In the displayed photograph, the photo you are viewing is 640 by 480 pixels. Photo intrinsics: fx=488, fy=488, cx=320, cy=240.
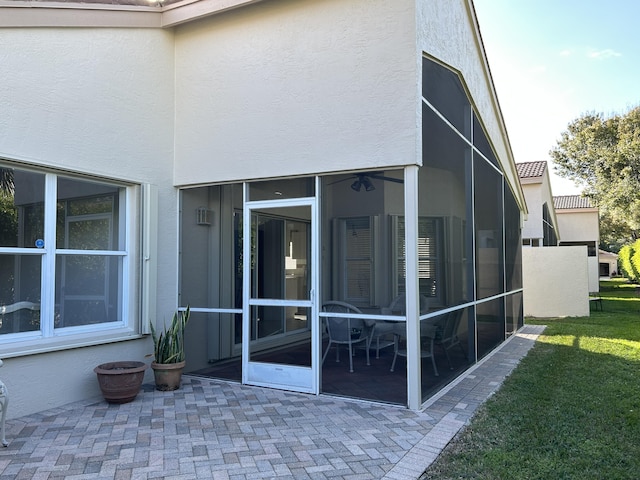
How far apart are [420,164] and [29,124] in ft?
13.0

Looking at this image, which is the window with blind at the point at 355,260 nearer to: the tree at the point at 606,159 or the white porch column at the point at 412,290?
the white porch column at the point at 412,290

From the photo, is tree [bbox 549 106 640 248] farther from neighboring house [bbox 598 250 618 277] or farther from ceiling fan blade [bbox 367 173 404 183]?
neighboring house [bbox 598 250 618 277]

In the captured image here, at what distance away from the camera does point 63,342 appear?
516 cm

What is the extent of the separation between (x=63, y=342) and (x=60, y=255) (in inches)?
36.7

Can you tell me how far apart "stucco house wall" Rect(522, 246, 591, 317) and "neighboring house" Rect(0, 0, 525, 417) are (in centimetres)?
906

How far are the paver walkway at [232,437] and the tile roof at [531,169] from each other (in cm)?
1458

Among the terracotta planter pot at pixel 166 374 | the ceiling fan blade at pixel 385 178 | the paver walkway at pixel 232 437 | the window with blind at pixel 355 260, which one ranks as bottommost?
the paver walkway at pixel 232 437

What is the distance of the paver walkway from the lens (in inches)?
139

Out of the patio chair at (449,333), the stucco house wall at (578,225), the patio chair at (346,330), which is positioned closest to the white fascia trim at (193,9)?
the patio chair at (346,330)

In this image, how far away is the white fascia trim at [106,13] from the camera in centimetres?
480

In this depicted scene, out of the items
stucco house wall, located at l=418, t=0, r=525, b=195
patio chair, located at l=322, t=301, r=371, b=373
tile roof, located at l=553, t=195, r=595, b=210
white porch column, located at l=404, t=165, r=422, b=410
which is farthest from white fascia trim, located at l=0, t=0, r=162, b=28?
tile roof, located at l=553, t=195, r=595, b=210

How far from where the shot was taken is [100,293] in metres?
5.76

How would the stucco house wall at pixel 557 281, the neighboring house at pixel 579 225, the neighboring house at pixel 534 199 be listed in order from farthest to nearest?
the neighboring house at pixel 579 225, the neighboring house at pixel 534 199, the stucco house wall at pixel 557 281

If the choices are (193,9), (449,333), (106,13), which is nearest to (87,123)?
(106,13)
